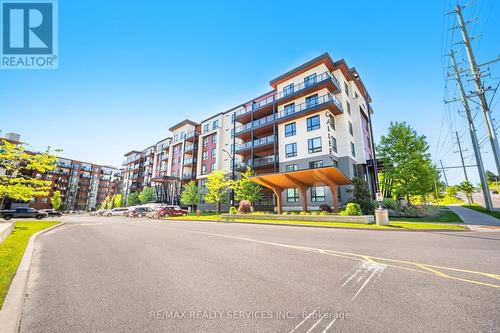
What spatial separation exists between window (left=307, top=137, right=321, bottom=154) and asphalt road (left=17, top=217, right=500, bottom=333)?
73.7ft

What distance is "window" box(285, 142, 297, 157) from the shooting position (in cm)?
3176

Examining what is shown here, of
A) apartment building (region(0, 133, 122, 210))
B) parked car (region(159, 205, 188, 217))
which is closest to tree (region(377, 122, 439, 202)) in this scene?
parked car (region(159, 205, 188, 217))

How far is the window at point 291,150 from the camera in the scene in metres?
31.8

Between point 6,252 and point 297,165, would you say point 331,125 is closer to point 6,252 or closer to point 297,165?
point 297,165

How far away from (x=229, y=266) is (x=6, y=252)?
808 cm

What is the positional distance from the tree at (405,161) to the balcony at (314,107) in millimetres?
8222

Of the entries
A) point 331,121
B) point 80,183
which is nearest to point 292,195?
point 331,121

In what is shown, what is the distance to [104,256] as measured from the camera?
24.4 feet

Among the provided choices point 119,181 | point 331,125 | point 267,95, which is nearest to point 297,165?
point 331,125

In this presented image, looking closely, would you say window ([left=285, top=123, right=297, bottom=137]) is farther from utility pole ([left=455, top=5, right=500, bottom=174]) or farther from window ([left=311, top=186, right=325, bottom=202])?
utility pole ([left=455, top=5, right=500, bottom=174])

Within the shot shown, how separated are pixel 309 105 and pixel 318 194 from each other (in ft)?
42.0

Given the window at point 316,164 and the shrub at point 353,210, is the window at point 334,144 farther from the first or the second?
the shrub at point 353,210

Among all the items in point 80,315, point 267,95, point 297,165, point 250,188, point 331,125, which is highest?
point 267,95

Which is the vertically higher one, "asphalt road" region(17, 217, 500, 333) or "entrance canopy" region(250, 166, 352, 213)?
"entrance canopy" region(250, 166, 352, 213)
